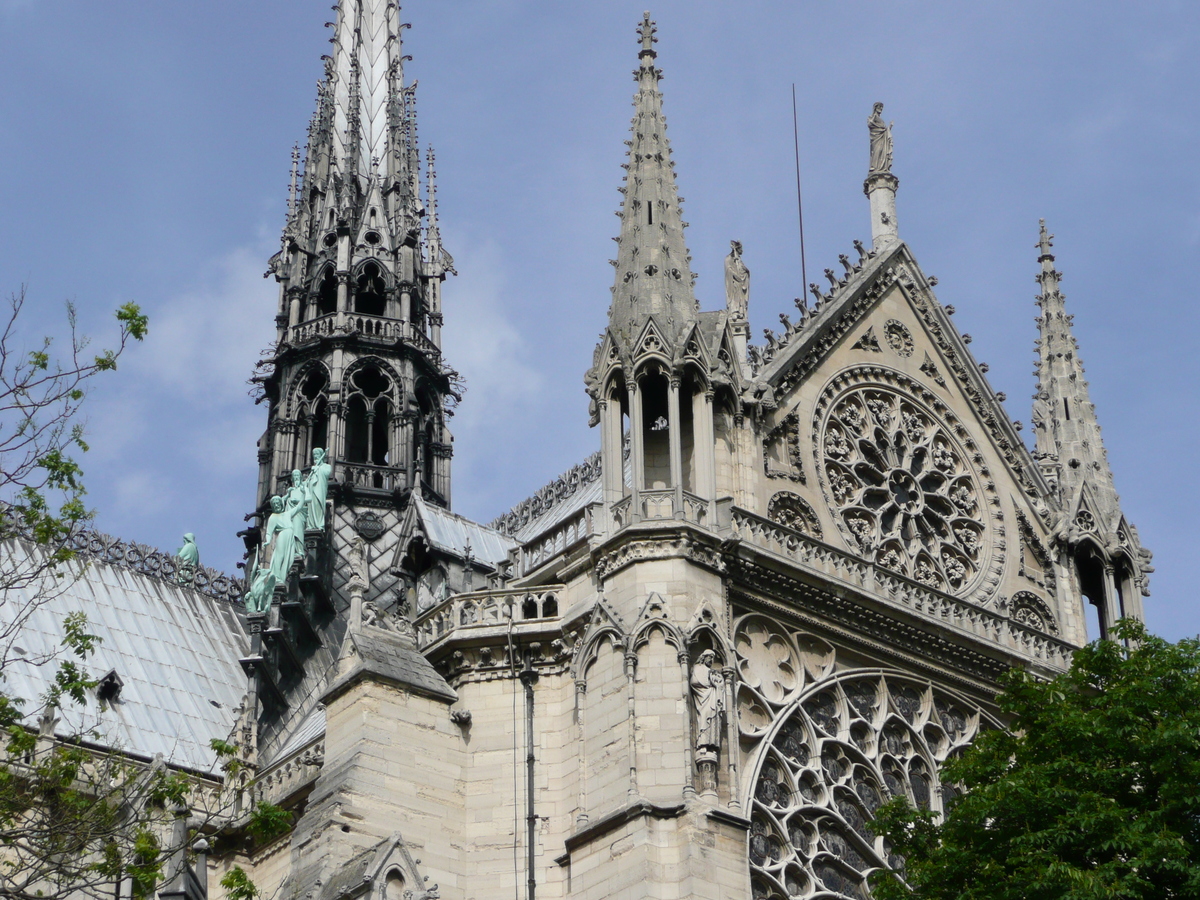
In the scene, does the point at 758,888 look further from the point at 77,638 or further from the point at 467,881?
the point at 77,638

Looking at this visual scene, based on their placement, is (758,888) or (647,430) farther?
(647,430)

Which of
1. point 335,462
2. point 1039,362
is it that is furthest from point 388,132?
point 1039,362

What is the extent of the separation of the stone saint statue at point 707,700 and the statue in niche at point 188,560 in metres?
19.6

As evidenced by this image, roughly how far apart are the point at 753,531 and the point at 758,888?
5.17 metres

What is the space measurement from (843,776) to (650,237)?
27.8 ft

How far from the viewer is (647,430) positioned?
2947 cm

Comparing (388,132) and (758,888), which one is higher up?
(388,132)

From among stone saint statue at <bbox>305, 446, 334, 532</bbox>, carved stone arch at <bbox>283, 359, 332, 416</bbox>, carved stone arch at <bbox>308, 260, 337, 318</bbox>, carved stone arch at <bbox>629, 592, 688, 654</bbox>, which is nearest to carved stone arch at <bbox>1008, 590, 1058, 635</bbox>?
carved stone arch at <bbox>629, 592, 688, 654</bbox>

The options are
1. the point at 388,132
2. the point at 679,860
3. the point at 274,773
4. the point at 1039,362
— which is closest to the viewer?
the point at 679,860

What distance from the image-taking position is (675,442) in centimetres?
2736

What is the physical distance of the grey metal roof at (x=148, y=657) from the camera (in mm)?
36562

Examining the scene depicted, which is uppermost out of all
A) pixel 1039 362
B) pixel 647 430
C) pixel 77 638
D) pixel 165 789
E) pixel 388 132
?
pixel 388 132

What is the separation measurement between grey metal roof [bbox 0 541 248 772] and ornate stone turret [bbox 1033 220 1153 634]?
15.9 meters

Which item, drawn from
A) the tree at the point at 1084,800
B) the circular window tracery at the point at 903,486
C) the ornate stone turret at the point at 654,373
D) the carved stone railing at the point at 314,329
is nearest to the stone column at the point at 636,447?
the ornate stone turret at the point at 654,373
